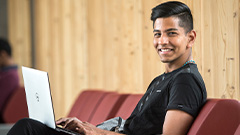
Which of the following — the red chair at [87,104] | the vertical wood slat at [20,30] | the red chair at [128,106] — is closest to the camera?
the red chair at [128,106]

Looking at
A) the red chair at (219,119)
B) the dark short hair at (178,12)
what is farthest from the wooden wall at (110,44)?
the red chair at (219,119)

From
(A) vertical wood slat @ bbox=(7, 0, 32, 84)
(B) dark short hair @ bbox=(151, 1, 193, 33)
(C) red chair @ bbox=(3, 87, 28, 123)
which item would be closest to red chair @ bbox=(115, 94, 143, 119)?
(B) dark short hair @ bbox=(151, 1, 193, 33)

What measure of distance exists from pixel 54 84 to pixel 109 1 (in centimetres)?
174

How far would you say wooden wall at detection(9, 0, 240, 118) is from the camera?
2.32 meters

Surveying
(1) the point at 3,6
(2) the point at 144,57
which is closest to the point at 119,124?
(2) the point at 144,57

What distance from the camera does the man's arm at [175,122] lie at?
1.87 meters

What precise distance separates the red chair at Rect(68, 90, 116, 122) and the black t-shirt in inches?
42.8

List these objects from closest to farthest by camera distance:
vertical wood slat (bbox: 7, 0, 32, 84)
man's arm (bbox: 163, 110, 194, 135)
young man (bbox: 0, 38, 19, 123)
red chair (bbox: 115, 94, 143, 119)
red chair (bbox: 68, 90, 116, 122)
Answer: man's arm (bbox: 163, 110, 194, 135) → red chair (bbox: 115, 94, 143, 119) → red chair (bbox: 68, 90, 116, 122) → young man (bbox: 0, 38, 19, 123) → vertical wood slat (bbox: 7, 0, 32, 84)

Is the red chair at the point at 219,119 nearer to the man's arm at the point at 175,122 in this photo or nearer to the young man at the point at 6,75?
the man's arm at the point at 175,122

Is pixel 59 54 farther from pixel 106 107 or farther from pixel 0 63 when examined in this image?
pixel 106 107

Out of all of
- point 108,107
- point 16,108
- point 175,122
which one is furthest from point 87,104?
point 175,122

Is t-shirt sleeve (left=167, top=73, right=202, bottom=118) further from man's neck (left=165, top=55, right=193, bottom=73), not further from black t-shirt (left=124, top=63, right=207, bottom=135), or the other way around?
man's neck (left=165, top=55, right=193, bottom=73)

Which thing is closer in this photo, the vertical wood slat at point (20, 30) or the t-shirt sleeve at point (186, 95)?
the t-shirt sleeve at point (186, 95)

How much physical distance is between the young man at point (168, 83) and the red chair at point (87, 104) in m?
1.09
